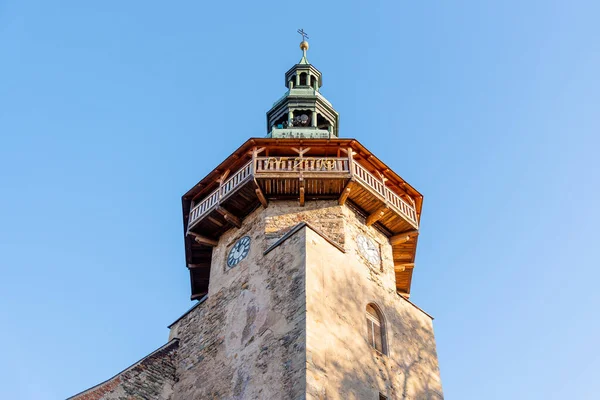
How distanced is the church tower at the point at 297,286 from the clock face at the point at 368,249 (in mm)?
49

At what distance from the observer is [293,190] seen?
23469 millimetres

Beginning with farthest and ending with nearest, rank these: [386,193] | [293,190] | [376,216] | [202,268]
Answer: [202,268], [386,193], [376,216], [293,190]

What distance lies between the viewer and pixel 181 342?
23.4 m

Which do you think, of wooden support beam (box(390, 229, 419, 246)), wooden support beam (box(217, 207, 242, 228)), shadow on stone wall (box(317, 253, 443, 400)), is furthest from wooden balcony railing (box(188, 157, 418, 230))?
shadow on stone wall (box(317, 253, 443, 400))

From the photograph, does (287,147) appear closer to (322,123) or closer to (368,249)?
(368,249)

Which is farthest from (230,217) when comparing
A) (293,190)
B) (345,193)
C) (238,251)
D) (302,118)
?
(302,118)

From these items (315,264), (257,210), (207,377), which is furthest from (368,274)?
(207,377)

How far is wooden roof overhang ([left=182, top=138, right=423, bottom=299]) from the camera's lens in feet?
76.4

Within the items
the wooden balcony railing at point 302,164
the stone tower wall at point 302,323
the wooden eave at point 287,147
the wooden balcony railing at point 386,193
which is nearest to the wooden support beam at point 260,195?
the stone tower wall at point 302,323

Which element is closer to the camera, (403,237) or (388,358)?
(388,358)

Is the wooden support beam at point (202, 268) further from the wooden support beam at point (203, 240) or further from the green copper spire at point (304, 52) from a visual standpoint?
the green copper spire at point (304, 52)

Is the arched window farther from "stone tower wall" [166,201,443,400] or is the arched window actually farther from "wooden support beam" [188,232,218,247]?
"wooden support beam" [188,232,218,247]

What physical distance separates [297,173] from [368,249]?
→ 3303 millimetres

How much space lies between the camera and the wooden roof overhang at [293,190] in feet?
76.4
